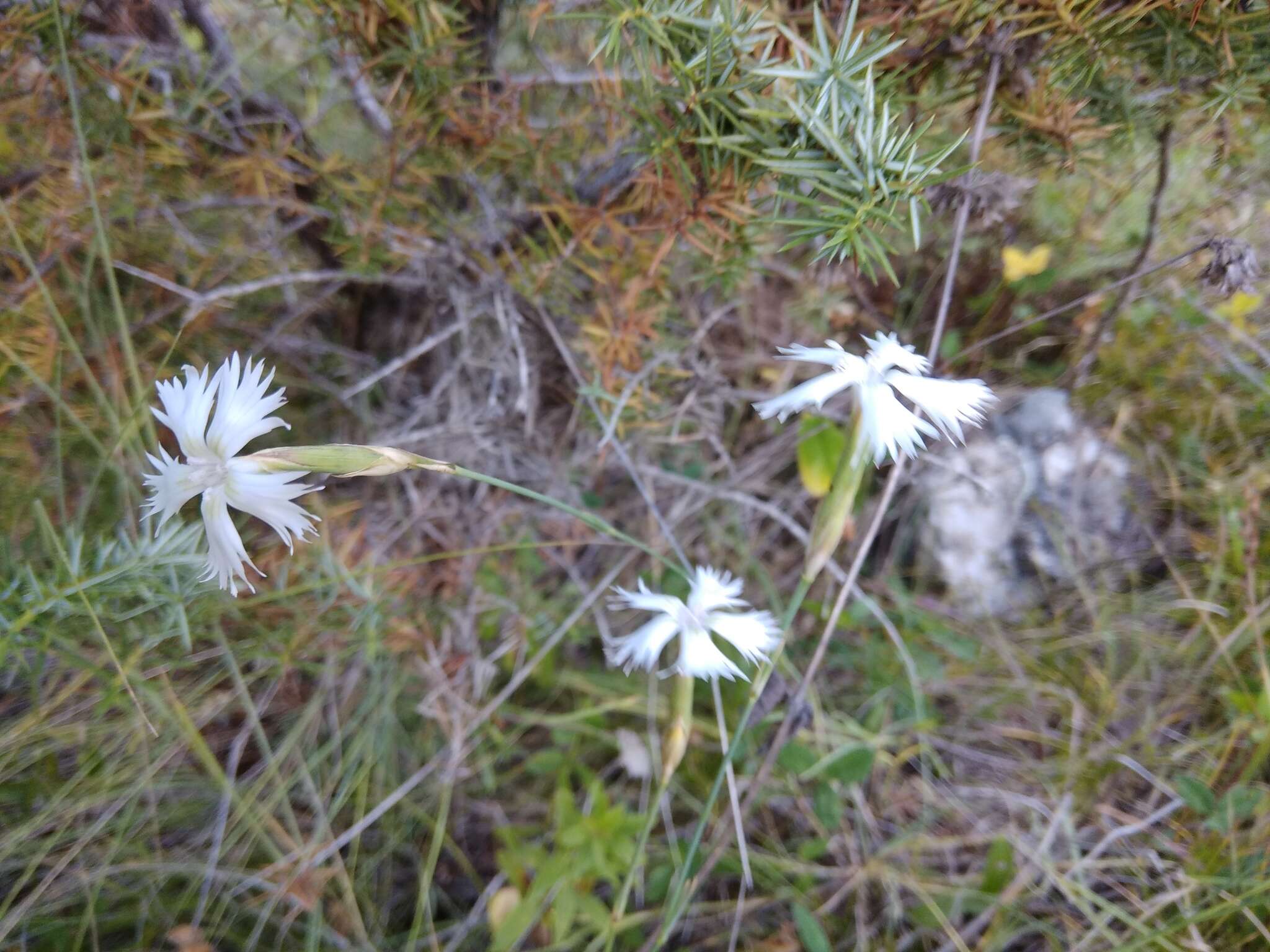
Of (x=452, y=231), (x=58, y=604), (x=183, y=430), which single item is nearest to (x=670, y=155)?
(x=452, y=231)

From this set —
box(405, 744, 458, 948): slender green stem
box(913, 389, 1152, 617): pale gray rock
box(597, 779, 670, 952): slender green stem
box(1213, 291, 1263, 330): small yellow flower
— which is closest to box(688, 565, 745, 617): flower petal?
box(597, 779, 670, 952): slender green stem

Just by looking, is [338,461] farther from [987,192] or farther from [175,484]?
[987,192]

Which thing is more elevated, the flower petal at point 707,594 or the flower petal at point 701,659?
the flower petal at point 707,594

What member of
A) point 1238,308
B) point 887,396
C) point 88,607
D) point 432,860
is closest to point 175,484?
point 88,607

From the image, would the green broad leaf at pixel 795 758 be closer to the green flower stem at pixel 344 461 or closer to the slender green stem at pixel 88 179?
the green flower stem at pixel 344 461

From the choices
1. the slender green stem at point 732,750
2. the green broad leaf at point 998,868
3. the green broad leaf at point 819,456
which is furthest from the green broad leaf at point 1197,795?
the slender green stem at point 732,750

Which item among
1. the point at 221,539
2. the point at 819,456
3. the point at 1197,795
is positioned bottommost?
the point at 1197,795
